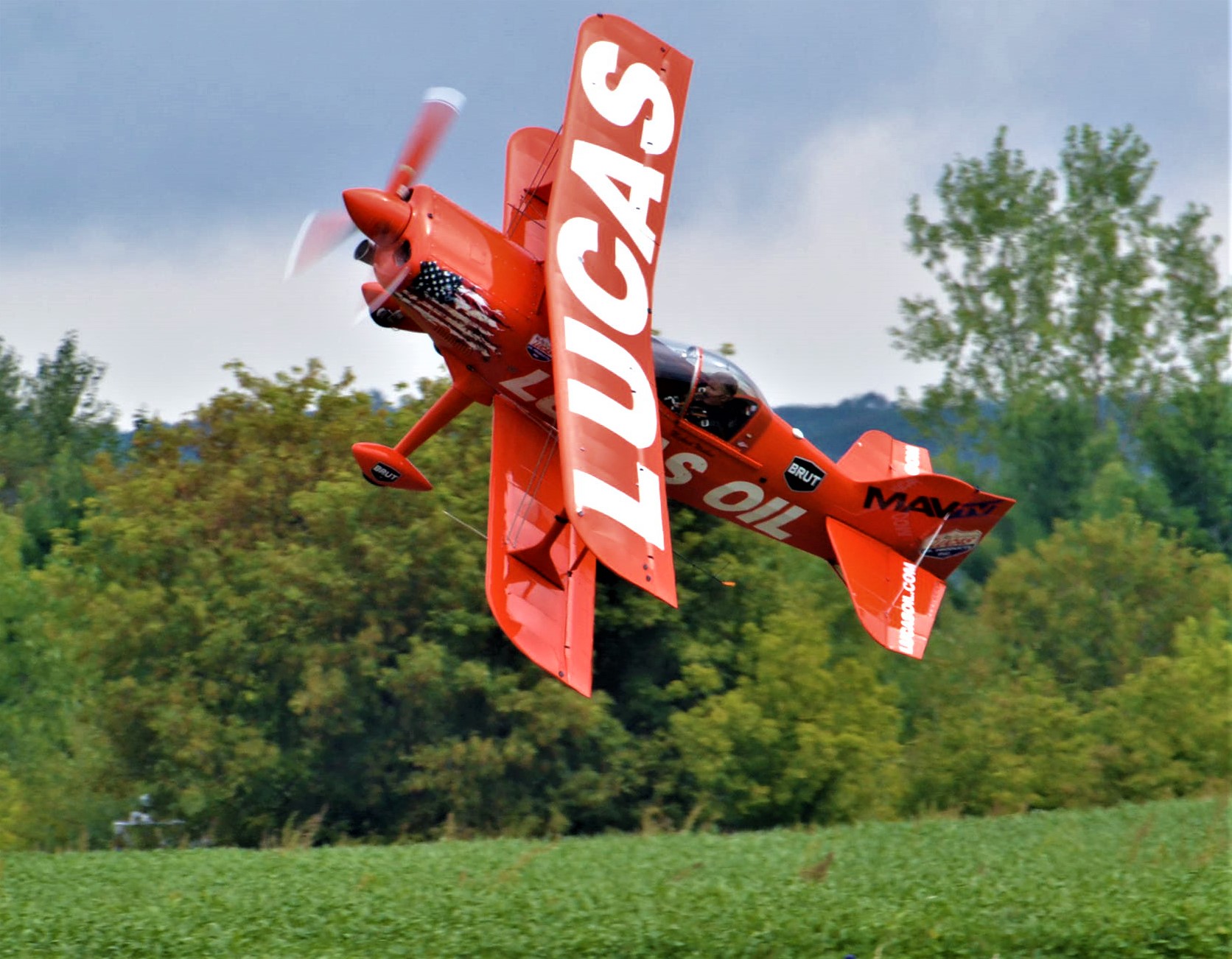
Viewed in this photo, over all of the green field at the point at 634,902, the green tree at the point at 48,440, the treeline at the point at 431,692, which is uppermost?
Answer: the green tree at the point at 48,440

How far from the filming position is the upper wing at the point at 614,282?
870cm

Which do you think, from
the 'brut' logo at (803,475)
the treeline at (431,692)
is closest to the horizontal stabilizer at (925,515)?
the 'brut' logo at (803,475)

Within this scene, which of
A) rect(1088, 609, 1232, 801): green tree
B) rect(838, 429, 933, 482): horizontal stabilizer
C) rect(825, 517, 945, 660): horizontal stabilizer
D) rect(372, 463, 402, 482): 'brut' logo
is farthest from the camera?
rect(1088, 609, 1232, 801): green tree

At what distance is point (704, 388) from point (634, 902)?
4.26 m

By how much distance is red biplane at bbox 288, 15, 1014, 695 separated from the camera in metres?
9.41

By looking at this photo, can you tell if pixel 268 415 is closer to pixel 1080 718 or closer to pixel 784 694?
pixel 784 694

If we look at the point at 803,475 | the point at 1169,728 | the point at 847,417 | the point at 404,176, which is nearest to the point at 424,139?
the point at 404,176

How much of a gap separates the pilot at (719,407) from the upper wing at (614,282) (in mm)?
1500

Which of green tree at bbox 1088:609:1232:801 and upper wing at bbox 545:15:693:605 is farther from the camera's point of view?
green tree at bbox 1088:609:1232:801

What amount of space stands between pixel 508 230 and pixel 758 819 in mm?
18161

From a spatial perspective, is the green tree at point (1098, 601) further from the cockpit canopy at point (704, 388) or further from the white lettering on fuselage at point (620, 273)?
the white lettering on fuselage at point (620, 273)

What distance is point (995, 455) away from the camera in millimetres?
51625

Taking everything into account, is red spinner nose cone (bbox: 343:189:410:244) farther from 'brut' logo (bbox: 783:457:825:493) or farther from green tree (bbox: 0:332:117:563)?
green tree (bbox: 0:332:117:563)

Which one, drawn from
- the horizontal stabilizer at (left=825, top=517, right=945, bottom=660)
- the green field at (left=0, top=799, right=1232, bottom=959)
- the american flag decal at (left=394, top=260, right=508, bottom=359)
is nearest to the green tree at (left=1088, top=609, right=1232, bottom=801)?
the green field at (left=0, top=799, right=1232, bottom=959)
